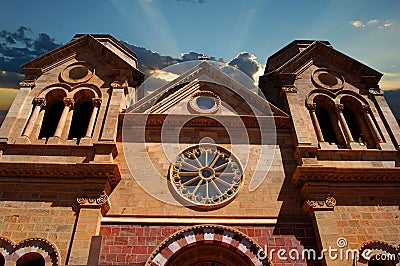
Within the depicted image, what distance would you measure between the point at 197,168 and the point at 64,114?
23.6 feet

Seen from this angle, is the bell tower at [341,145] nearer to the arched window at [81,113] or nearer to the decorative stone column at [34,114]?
the arched window at [81,113]

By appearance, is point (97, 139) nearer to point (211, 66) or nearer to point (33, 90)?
point (33, 90)

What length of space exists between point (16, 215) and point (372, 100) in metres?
17.3

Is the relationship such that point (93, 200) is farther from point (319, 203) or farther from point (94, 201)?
point (319, 203)

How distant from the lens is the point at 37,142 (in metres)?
15.3

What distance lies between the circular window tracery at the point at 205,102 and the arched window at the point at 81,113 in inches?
206

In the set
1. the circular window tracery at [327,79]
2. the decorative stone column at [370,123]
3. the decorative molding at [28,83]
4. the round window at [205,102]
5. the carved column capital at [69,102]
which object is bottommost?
the decorative stone column at [370,123]

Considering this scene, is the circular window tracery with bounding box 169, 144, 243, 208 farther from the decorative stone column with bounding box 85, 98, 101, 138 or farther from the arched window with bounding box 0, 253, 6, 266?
the arched window with bounding box 0, 253, 6, 266

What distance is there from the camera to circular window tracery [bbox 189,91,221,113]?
686 inches

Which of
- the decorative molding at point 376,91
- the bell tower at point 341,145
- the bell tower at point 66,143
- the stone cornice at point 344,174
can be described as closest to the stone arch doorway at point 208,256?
the bell tower at point 341,145

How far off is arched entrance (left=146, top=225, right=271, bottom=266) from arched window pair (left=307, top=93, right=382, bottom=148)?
6.65 meters

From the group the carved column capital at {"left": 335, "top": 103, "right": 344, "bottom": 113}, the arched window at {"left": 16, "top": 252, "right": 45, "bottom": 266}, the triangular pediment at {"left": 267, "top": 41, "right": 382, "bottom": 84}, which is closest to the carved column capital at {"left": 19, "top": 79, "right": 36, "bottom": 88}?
the arched window at {"left": 16, "top": 252, "right": 45, "bottom": 266}

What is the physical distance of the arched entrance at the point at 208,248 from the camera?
1227 centimetres

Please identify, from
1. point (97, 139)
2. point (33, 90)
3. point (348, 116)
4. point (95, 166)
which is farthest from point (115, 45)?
point (348, 116)
